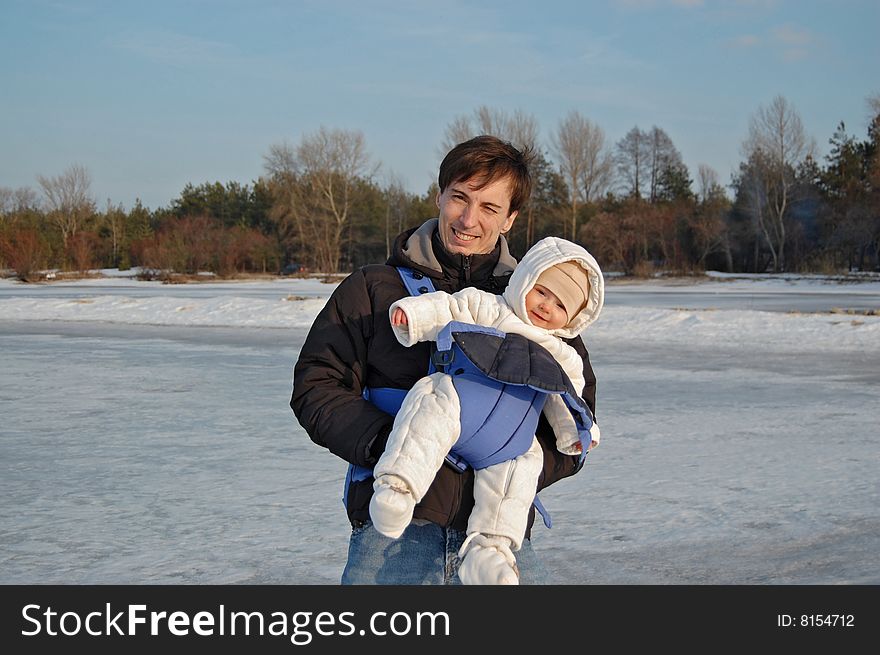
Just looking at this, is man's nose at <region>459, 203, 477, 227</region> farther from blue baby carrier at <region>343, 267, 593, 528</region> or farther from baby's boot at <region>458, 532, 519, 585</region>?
baby's boot at <region>458, 532, 519, 585</region>

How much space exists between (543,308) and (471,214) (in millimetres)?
270

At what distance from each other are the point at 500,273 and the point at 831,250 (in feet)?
136

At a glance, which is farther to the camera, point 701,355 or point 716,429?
point 701,355

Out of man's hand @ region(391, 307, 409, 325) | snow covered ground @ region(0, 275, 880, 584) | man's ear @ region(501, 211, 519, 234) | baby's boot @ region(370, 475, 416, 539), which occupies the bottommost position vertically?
snow covered ground @ region(0, 275, 880, 584)

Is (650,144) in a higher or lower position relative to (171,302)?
higher

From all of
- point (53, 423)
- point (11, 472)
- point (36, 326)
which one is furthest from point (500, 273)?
point (36, 326)

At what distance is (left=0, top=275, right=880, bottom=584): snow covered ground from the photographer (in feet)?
11.5

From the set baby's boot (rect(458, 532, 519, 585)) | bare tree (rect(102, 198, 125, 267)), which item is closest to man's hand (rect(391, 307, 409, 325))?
baby's boot (rect(458, 532, 519, 585))

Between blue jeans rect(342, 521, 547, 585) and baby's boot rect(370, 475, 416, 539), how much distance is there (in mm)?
162

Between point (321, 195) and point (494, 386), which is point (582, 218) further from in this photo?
point (494, 386)

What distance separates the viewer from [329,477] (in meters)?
4.87

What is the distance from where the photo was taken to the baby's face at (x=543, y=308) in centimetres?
198

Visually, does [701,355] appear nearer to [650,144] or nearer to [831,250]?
[831,250]

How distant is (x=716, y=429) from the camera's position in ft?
20.1
